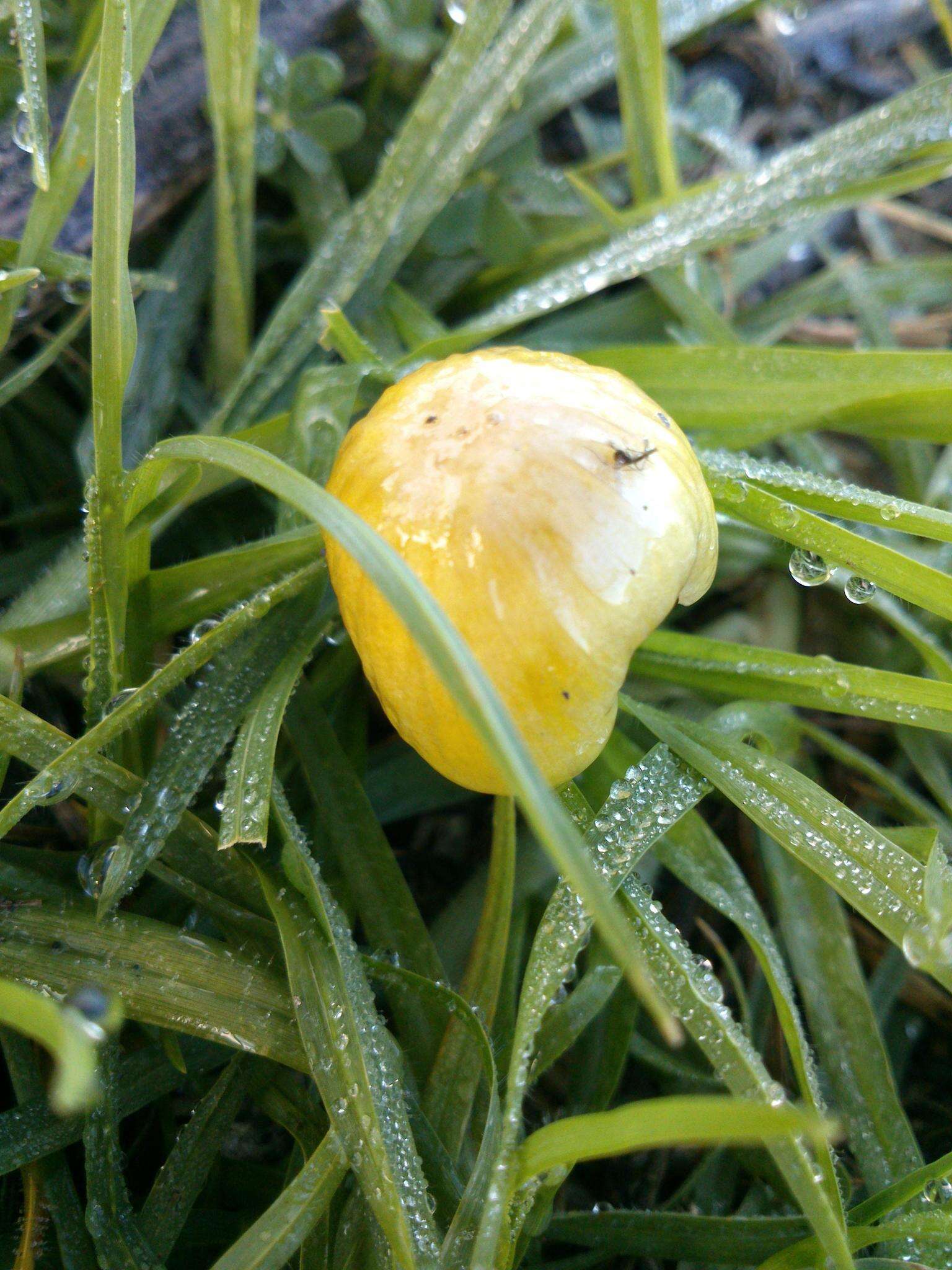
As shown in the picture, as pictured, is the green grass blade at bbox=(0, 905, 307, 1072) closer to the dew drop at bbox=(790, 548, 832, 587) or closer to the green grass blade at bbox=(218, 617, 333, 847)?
the green grass blade at bbox=(218, 617, 333, 847)

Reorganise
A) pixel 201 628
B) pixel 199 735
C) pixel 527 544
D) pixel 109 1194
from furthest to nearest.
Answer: pixel 201 628 → pixel 199 735 → pixel 109 1194 → pixel 527 544

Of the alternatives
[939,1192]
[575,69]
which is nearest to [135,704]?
[939,1192]

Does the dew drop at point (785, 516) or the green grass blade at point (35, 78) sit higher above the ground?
the green grass blade at point (35, 78)

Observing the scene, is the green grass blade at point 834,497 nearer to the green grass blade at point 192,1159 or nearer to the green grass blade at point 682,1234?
the green grass blade at point 682,1234

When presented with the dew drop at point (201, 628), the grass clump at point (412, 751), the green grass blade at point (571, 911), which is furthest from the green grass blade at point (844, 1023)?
the dew drop at point (201, 628)

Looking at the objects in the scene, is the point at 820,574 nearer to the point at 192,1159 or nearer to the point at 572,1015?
the point at 572,1015
